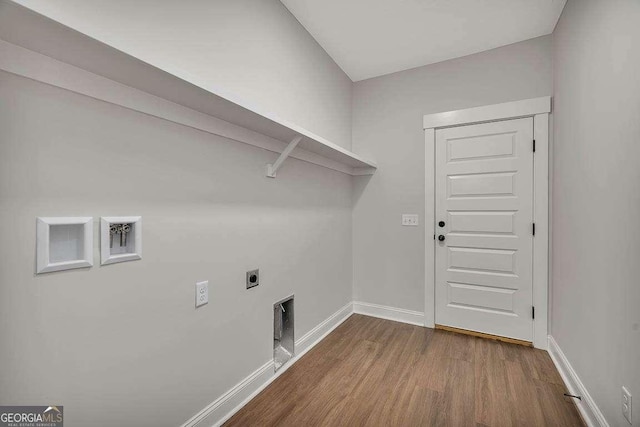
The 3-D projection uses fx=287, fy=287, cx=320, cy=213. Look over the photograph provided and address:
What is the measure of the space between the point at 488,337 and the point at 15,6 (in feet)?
10.5

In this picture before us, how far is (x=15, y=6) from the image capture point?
2.10 ft

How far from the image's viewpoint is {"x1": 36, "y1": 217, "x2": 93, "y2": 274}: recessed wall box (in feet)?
2.92

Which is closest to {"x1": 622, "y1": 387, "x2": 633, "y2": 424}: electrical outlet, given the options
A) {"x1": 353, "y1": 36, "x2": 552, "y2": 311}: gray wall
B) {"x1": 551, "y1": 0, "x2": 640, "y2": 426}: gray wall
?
{"x1": 551, "y1": 0, "x2": 640, "y2": 426}: gray wall

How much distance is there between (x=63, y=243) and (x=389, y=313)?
104 inches

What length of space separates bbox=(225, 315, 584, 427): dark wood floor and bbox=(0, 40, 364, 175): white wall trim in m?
1.53

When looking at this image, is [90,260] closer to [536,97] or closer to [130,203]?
[130,203]

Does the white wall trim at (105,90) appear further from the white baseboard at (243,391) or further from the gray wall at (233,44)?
the white baseboard at (243,391)

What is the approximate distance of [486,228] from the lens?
8.20 feet

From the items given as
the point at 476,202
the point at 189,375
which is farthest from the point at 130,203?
the point at 476,202

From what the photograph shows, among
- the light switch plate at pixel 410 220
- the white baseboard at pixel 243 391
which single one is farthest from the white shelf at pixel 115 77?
the light switch plate at pixel 410 220

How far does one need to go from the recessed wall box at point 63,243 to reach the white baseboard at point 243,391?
36.3 inches

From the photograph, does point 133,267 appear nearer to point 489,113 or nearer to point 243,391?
point 243,391

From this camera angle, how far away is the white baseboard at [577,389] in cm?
143

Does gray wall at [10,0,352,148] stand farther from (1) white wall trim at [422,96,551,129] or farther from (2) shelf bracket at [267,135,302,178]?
(1) white wall trim at [422,96,551,129]
